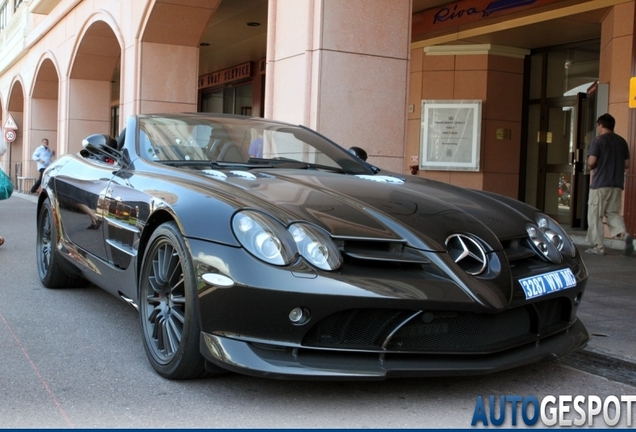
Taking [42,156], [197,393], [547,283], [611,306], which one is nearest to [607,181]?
[611,306]

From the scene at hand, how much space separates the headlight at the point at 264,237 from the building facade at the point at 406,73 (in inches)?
187

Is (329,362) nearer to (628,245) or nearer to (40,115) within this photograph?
(628,245)

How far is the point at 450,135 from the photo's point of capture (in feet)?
48.2

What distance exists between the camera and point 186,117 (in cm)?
483

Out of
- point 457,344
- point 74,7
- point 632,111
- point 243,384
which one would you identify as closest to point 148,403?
point 243,384

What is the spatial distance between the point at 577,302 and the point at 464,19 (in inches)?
404

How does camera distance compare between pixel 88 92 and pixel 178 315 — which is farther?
pixel 88 92

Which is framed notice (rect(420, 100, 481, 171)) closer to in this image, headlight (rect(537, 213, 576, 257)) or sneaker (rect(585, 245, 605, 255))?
sneaker (rect(585, 245, 605, 255))

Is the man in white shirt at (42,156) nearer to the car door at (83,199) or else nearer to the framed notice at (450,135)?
the framed notice at (450,135)

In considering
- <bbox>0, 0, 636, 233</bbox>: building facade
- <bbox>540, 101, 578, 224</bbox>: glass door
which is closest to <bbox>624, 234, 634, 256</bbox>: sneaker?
<bbox>0, 0, 636, 233</bbox>: building facade

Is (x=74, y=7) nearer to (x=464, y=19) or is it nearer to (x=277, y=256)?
→ (x=464, y=19)

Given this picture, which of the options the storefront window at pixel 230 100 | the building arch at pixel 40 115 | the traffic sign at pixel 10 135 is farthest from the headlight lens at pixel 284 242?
the traffic sign at pixel 10 135

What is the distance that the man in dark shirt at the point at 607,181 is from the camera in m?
9.20

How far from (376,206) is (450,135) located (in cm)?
1154
